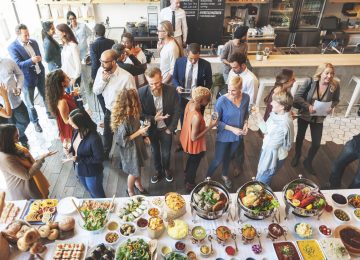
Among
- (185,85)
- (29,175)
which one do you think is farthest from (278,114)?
(29,175)

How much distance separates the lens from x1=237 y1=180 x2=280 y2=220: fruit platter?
8.03 feet

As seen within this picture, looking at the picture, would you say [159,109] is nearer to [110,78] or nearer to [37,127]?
[110,78]

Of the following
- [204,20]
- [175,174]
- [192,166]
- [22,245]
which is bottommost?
[175,174]

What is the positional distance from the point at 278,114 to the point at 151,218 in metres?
1.60

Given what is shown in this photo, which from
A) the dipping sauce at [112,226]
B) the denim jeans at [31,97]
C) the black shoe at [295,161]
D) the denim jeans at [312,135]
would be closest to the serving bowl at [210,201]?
the dipping sauce at [112,226]

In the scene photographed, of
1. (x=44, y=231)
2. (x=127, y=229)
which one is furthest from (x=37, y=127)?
(x=127, y=229)

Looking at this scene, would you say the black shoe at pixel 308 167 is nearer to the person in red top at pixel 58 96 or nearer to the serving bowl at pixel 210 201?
the serving bowl at pixel 210 201

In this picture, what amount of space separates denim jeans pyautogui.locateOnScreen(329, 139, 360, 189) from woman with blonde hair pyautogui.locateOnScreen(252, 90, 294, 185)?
845mm

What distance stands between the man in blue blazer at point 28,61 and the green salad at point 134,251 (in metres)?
3.38

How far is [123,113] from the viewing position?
9.70 feet

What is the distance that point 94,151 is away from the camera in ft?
9.52

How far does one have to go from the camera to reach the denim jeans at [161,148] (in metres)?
3.67

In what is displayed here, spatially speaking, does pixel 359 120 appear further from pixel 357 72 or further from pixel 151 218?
pixel 151 218

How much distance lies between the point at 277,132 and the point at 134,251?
1771 millimetres
